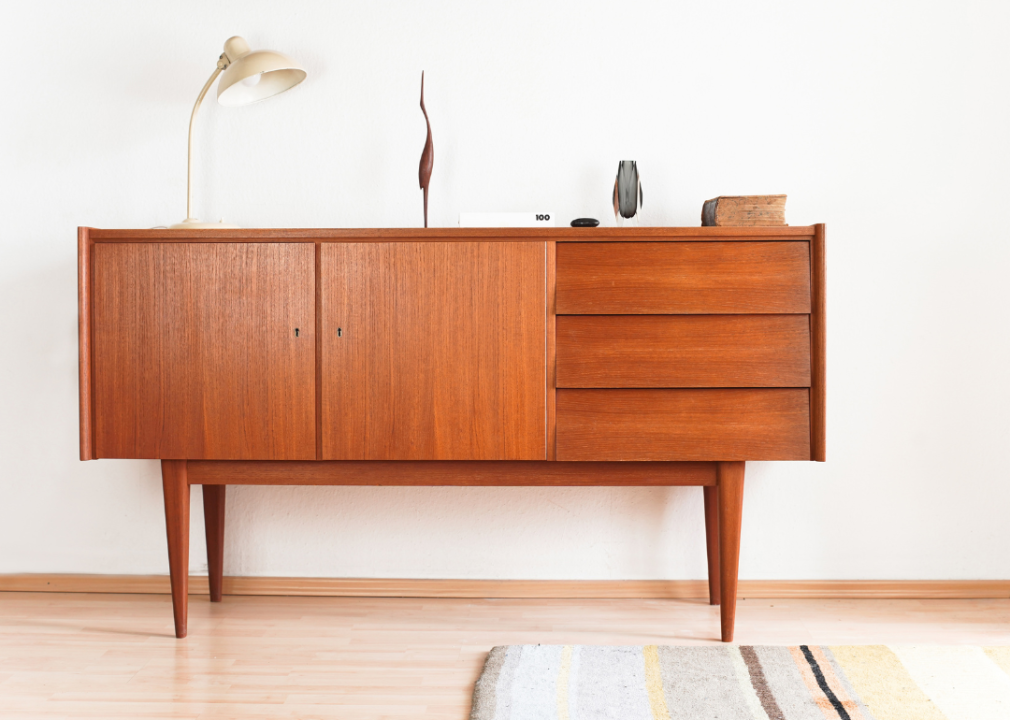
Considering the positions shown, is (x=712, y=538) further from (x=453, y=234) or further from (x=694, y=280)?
(x=453, y=234)

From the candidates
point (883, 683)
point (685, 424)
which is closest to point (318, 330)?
point (685, 424)

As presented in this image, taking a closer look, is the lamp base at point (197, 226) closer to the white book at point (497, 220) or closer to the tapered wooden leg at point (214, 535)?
the white book at point (497, 220)

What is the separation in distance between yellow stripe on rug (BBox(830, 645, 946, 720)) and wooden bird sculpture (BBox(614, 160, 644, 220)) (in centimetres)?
116

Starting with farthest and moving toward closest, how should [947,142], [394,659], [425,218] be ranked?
1. [947,142]
2. [425,218]
3. [394,659]

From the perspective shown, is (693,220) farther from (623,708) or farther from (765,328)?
(623,708)

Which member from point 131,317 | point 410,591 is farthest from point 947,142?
point 131,317

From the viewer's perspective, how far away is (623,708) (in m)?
1.37

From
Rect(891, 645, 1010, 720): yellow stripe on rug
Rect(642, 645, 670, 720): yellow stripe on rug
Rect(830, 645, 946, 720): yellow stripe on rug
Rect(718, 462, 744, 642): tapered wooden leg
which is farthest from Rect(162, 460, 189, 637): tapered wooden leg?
Rect(891, 645, 1010, 720): yellow stripe on rug

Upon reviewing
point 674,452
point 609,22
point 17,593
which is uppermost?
point 609,22

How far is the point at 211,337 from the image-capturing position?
64.9 inches

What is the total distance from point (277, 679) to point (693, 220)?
1.56m

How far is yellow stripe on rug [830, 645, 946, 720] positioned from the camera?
1.36m

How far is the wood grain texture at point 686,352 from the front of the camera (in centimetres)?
162

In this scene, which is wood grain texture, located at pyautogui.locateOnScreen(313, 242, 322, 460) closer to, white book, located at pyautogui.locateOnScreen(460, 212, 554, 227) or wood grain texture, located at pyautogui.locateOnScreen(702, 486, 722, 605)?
white book, located at pyautogui.locateOnScreen(460, 212, 554, 227)
